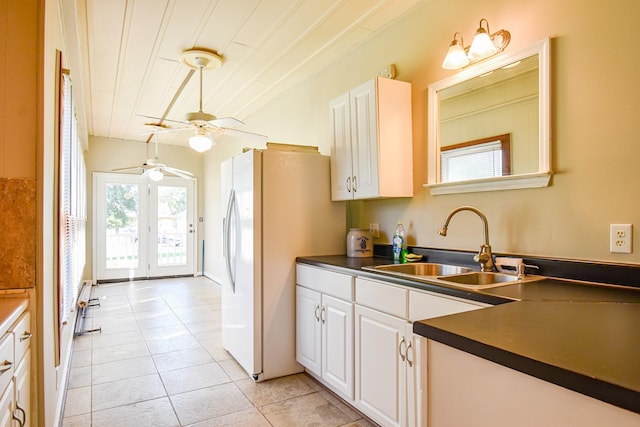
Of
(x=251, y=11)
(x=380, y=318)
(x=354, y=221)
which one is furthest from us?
(x=354, y=221)

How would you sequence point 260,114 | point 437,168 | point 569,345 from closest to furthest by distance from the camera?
point 569,345 < point 437,168 < point 260,114

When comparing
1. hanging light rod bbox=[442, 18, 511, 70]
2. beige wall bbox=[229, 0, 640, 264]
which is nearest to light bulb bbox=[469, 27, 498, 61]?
hanging light rod bbox=[442, 18, 511, 70]

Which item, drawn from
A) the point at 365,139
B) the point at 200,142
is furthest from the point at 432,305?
the point at 200,142

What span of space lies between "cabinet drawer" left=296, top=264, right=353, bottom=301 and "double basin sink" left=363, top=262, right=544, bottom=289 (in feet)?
0.71

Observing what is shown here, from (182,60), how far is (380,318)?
2834mm

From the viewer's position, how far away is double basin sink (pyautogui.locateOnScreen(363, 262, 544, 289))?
1740 mm

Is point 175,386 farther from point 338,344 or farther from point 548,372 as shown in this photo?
point 548,372

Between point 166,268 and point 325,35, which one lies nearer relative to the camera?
point 325,35

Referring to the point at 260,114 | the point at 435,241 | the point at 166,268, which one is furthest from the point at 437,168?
the point at 166,268

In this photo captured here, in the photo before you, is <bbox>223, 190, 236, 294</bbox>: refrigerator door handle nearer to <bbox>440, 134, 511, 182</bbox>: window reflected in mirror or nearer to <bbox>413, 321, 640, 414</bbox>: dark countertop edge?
<bbox>440, 134, 511, 182</bbox>: window reflected in mirror

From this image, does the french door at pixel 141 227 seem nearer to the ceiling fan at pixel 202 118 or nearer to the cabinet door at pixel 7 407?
the ceiling fan at pixel 202 118

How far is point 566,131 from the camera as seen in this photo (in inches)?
70.7

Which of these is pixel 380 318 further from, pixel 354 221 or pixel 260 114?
pixel 260 114

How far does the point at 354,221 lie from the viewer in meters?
3.29
